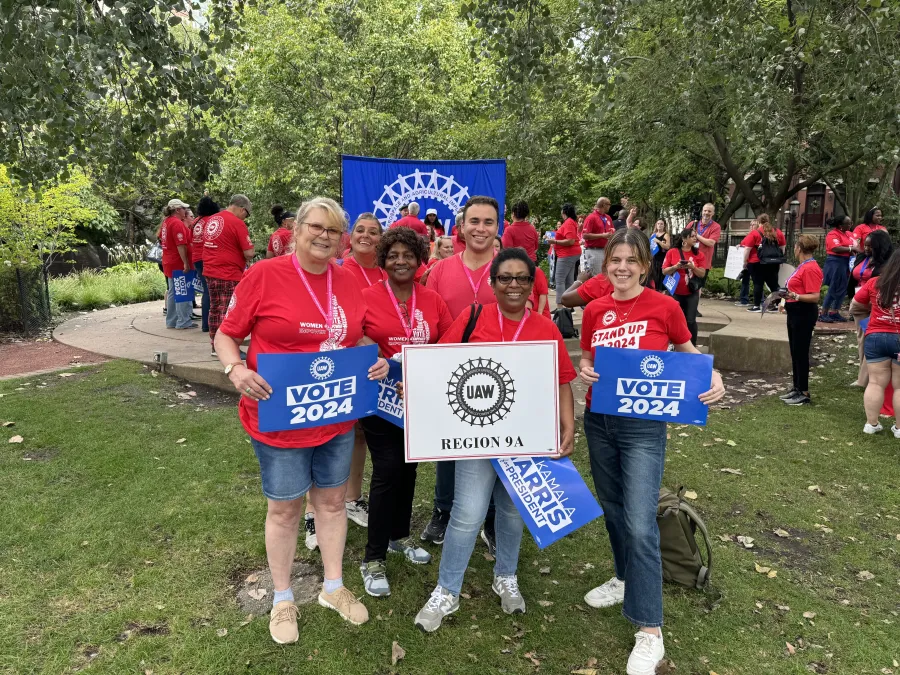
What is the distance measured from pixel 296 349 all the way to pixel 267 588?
160 cm

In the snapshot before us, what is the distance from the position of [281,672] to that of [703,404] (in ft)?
7.86

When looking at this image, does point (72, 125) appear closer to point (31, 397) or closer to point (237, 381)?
point (31, 397)

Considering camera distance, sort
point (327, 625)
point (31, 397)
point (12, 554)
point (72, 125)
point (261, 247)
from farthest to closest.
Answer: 1. point (261, 247)
2. point (31, 397)
3. point (72, 125)
4. point (12, 554)
5. point (327, 625)

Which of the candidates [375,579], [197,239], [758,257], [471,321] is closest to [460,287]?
[471,321]

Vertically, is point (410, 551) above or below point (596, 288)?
below

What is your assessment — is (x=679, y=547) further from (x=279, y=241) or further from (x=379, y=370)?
(x=279, y=241)

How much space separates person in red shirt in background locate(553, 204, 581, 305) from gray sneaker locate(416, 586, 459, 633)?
7444 millimetres

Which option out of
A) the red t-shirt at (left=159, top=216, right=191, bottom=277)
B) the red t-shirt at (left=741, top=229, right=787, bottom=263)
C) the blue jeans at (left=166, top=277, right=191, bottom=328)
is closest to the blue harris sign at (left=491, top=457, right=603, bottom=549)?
the red t-shirt at (left=159, top=216, right=191, bottom=277)

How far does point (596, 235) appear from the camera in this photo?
10.5 m

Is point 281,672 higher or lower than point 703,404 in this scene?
lower

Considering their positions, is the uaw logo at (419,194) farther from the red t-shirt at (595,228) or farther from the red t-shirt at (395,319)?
the red t-shirt at (395,319)

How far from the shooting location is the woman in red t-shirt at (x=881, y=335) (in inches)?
211

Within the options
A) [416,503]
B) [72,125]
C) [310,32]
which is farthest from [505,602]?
[310,32]

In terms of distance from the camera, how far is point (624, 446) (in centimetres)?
296
